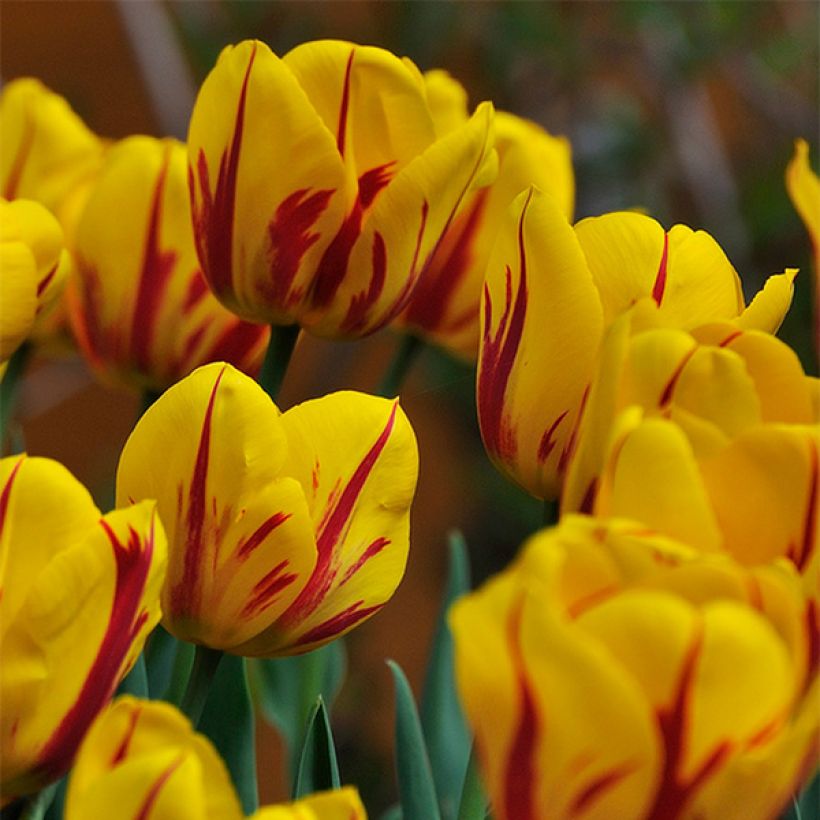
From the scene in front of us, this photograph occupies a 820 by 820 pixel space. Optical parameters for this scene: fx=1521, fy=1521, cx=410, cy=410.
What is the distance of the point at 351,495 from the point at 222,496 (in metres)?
0.02

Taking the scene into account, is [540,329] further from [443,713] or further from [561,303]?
[443,713]

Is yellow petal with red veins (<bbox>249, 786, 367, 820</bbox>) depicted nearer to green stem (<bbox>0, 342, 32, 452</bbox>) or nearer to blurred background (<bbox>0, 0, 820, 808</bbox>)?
green stem (<bbox>0, 342, 32, 452</bbox>)

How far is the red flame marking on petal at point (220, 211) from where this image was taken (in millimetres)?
274

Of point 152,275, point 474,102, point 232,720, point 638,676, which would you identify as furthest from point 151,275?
point 474,102

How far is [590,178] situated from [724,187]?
0.41 feet

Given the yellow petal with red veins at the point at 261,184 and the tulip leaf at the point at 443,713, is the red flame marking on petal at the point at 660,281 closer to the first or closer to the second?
the yellow petal with red veins at the point at 261,184

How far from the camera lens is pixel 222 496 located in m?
0.23

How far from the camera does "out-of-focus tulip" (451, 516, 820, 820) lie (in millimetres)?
150

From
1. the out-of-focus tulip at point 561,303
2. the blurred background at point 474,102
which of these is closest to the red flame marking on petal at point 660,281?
the out-of-focus tulip at point 561,303

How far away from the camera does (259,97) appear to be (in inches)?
10.7

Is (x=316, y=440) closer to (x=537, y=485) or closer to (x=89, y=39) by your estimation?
(x=537, y=485)

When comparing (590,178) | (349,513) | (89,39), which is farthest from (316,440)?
(89,39)

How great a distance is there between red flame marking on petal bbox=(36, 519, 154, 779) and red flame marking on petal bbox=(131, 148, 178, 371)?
0.15 meters

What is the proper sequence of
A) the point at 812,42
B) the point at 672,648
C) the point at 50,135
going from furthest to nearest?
the point at 812,42 → the point at 50,135 → the point at 672,648
